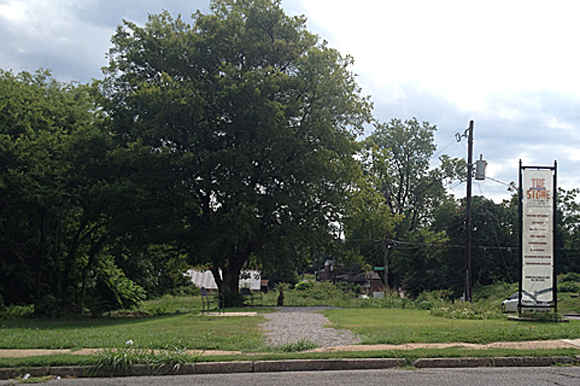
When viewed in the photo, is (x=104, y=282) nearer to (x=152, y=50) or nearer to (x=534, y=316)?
(x=152, y=50)

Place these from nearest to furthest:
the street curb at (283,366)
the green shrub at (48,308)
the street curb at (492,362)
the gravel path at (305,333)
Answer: the street curb at (283,366) < the street curb at (492,362) < the gravel path at (305,333) < the green shrub at (48,308)

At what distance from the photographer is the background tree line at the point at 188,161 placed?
2220cm

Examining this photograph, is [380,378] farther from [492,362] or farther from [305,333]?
[305,333]

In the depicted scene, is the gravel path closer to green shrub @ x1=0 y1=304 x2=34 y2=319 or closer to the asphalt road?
the asphalt road

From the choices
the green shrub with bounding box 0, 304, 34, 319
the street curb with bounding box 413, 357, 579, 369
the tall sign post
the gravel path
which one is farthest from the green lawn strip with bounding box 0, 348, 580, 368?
the green shrub with bounding box 0, 304, 34, 319

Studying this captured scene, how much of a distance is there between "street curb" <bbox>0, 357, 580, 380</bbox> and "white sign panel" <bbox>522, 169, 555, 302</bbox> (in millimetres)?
7961

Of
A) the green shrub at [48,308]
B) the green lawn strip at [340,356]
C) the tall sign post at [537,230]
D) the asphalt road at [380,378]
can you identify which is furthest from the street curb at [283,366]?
the green shrub at [48,308]

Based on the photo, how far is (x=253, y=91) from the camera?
2369 centimetres

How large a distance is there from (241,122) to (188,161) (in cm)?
326

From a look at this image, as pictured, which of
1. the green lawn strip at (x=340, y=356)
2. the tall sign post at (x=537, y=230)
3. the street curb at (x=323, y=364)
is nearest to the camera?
the green lawn strip at (x=340, y=356)

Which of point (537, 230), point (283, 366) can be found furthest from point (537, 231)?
point (283, 366)

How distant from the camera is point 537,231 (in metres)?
17.0

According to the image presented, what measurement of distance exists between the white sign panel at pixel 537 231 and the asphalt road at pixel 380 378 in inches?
337

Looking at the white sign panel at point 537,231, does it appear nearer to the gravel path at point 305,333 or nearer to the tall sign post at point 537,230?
the tall sign post at point 537,230
